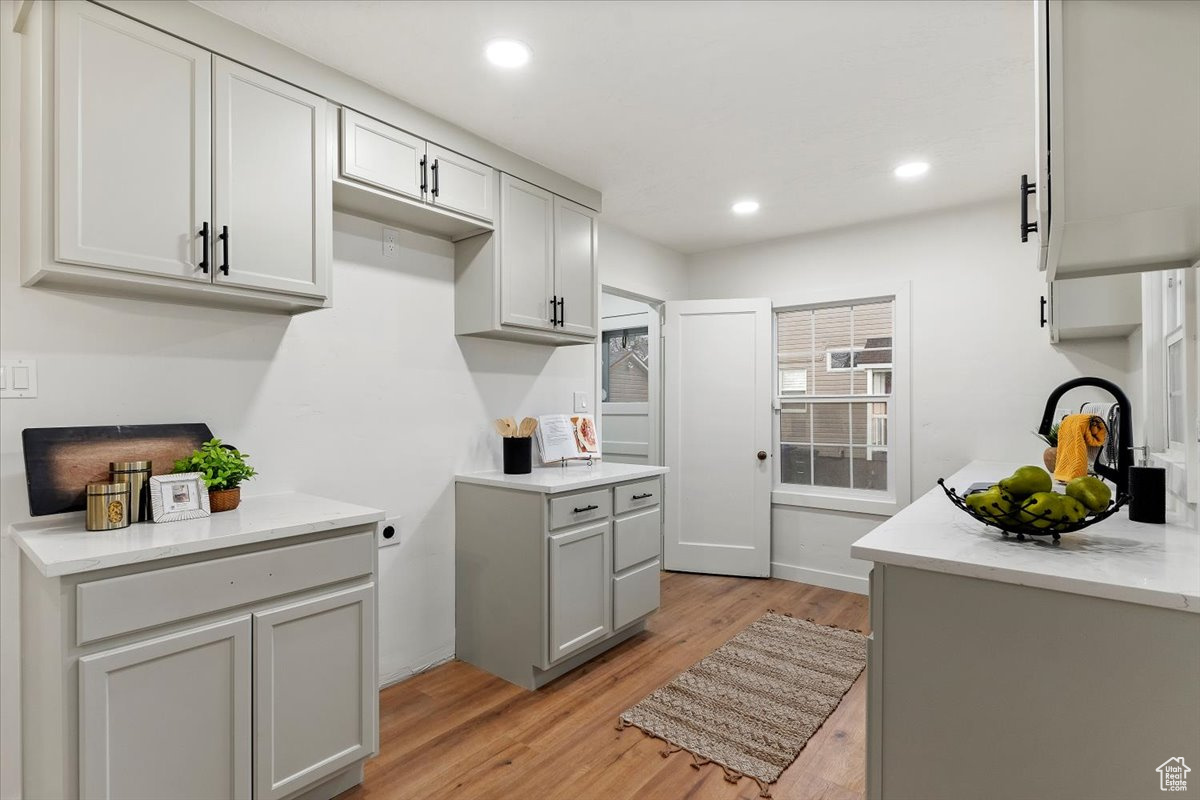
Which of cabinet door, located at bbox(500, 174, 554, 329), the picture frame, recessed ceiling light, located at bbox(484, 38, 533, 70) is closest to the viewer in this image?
the picture frame

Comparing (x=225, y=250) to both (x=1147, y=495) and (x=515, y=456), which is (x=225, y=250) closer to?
(x=515, y=456)

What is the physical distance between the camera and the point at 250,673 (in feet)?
5.41

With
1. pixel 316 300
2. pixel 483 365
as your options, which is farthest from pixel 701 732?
pixel 316 300

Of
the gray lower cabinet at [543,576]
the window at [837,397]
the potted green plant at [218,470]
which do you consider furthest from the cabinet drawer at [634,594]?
the potted green plant at [218,470]

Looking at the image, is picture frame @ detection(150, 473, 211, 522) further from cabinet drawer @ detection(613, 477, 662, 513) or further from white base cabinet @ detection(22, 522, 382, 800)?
cabinet drawer @ detection(613, 477, 662, 513)

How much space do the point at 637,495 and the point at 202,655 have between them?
2.02 meters

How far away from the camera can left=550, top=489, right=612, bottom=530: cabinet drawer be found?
2.62 m

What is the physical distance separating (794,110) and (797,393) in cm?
231

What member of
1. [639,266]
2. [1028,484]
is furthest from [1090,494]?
[639,266]

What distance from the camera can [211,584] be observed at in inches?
62.1

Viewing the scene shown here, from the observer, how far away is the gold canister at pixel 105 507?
165cm

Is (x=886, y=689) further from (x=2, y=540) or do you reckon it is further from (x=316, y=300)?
(x=2, y=540)

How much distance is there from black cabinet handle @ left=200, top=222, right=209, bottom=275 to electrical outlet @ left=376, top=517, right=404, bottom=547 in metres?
1.30

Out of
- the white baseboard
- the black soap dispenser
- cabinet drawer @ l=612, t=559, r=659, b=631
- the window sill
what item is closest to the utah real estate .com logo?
the black soap dispenser
